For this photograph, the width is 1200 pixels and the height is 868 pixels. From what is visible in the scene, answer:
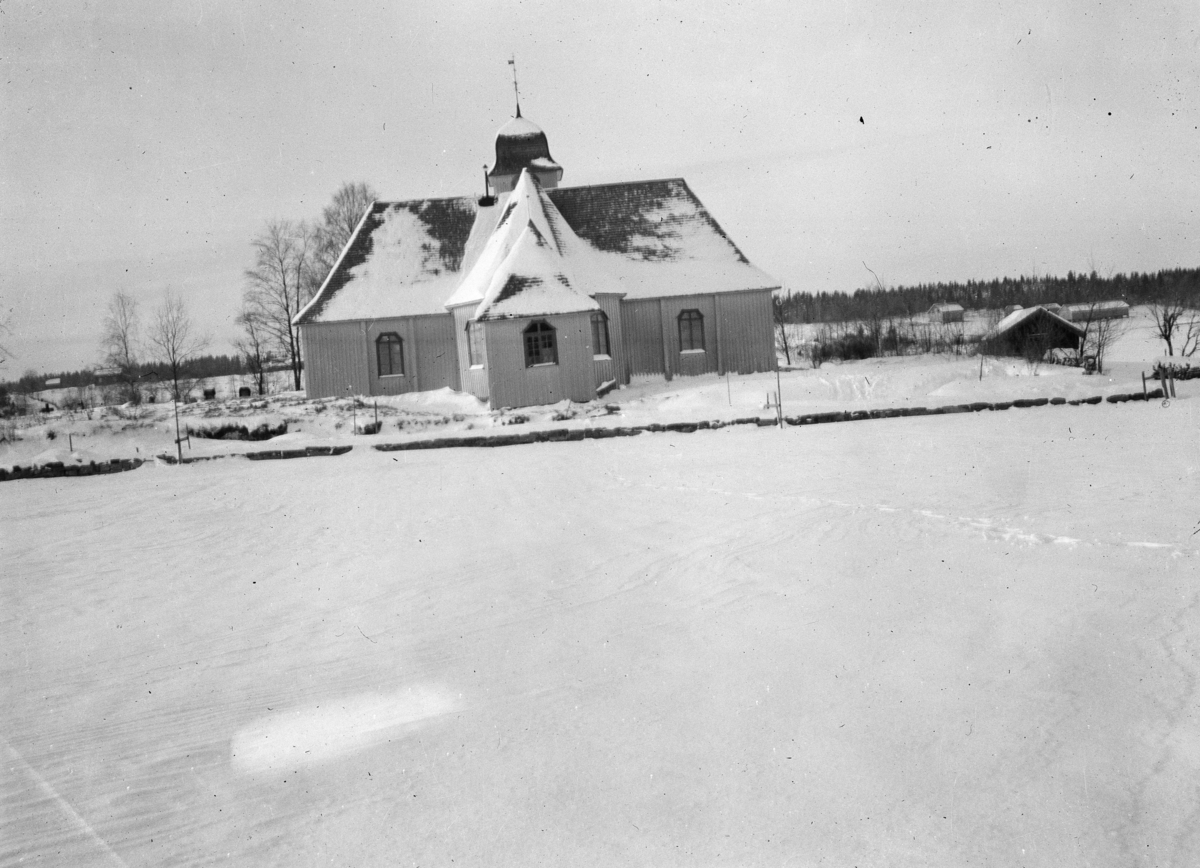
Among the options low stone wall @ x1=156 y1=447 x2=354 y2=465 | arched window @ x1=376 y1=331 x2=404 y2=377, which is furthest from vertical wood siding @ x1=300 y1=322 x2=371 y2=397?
low stone wall @ x1=156 y1=447 x2=354 y2=465

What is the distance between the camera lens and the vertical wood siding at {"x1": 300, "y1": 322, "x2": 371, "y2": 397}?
3259 centimetres

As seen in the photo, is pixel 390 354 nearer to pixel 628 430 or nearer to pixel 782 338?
pixel 628 430

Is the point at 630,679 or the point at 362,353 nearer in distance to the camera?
the point at 630,679

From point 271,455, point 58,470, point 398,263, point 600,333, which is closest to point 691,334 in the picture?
point 600,333

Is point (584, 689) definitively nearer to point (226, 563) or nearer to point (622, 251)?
point (226, 563)

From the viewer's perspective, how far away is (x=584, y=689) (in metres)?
5.22

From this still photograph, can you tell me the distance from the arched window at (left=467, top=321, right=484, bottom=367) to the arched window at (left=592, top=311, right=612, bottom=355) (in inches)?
139

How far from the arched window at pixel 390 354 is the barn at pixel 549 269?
52 mm

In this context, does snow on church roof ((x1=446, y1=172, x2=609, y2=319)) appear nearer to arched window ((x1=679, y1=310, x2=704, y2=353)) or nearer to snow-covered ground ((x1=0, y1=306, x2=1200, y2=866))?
arched window ((x1=679, y1=310, x2=704, y2=353))

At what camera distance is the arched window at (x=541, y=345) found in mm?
26641

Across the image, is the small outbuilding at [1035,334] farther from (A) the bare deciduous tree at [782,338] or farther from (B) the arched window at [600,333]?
(B) the arched window at [600,333]

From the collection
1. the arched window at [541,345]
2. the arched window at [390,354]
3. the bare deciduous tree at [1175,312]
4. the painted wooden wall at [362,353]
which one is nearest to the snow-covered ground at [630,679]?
the arched window at [541,345]

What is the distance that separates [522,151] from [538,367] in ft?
48.3

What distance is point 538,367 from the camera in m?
26.7
